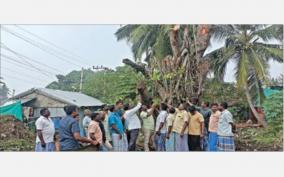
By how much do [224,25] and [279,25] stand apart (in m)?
0.83

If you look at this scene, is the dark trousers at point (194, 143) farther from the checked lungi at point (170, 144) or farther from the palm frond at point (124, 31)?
the palm frond at point (124, 31)

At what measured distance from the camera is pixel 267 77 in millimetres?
6473

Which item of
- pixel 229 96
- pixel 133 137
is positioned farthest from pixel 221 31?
pixel 133 137

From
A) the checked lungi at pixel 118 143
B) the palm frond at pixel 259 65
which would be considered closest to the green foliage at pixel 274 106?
the palm frond at pixel 259 65

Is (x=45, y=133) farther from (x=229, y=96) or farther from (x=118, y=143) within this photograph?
(x=229, y=96)

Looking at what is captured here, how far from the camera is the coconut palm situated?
6414 millimetres

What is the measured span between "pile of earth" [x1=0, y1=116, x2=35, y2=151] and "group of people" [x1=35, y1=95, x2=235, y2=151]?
18cm

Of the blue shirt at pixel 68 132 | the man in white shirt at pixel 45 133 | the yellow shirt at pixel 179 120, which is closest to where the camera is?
the blue shirt at pixel 68 132

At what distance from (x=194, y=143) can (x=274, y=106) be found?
1341 millimetres

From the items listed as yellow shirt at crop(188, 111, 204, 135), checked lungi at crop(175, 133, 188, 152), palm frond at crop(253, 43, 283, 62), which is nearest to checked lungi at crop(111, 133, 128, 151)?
checked lungi at crop(175, 133, 188, 152)

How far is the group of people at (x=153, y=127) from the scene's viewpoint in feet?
20.6

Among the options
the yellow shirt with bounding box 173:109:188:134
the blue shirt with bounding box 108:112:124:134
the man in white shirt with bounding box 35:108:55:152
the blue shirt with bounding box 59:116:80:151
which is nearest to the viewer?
the blue shirt with bounding box 59:116:80:151

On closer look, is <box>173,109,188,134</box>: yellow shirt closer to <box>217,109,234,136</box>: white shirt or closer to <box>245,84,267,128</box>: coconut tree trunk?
<box>217,109,234,136</box>: white shirt

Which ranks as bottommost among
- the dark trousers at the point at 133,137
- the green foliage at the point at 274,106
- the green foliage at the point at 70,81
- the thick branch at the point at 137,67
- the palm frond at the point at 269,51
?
the dark trousers at the point at 133,137
